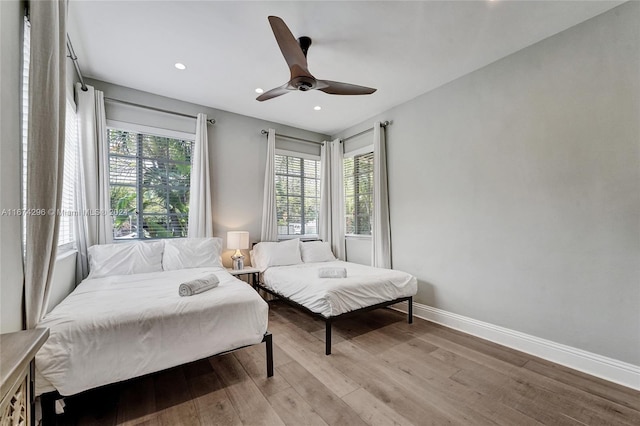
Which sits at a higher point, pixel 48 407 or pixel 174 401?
pixel 48 407

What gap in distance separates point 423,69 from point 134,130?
3.71m

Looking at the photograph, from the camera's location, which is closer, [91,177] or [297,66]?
[297,66]

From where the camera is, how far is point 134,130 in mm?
3553

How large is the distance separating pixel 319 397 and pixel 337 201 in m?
3.42

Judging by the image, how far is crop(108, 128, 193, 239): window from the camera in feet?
11.4

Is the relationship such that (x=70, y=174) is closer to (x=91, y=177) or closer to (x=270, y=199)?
(x=91, y=177)

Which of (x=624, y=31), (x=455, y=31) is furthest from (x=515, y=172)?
(x=455, y=31)

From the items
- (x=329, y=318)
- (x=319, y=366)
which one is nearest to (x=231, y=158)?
(x=329, y=318)

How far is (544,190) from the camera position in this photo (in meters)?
2.56

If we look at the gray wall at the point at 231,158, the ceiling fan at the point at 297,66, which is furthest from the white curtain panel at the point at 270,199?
the ceiling fan at the point at 297,66

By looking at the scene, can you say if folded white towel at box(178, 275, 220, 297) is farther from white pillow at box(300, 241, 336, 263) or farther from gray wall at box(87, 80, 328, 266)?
white pillow at box(300, 241, 336, 263)

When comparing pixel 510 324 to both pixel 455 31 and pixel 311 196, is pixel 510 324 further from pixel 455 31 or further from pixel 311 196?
pixel 311 196

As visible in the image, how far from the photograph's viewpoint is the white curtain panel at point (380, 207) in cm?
404

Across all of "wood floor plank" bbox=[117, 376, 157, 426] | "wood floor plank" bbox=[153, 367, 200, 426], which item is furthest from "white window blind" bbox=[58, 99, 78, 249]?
"wood floor plank" bbox=[153, 367, 200, 426]
